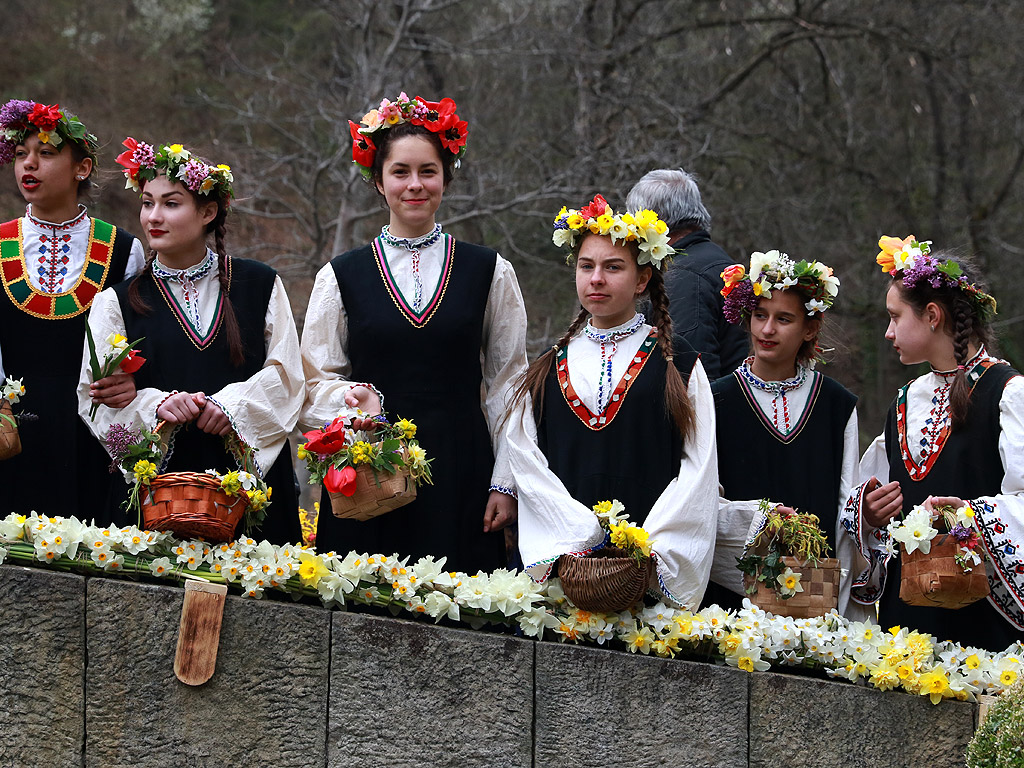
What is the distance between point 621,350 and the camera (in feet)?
12.6

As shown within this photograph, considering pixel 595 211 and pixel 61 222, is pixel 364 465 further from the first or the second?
pixel 61 222

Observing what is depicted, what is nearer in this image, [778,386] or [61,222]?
[778,386]

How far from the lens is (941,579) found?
3.49 m

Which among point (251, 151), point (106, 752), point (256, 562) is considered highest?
point (251, 151)

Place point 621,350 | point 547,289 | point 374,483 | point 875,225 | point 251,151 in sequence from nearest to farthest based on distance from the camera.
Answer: point 374,483 < point 621,350 < point 251,151 < point 547,289 < point 875,225

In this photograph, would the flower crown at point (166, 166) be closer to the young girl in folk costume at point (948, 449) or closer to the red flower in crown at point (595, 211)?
the red flower in crown at point (595, 211)

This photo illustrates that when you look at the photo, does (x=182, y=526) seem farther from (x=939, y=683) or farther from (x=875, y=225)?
(x=875, y=225)

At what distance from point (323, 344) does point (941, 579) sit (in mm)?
2014

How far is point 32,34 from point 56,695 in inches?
452

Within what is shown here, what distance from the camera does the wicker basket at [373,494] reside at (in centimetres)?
350

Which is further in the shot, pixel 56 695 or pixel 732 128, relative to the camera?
pixel 732 128

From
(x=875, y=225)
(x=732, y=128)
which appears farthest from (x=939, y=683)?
(x=875, y=225)

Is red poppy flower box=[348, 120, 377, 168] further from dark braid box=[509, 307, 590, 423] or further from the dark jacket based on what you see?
the dark jacket

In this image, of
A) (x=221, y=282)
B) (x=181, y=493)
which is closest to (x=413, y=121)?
(x=221, y=282)
